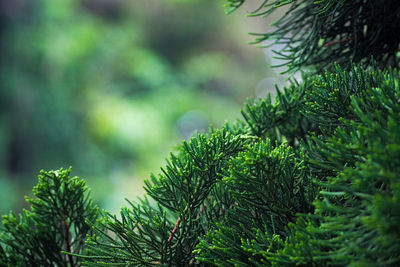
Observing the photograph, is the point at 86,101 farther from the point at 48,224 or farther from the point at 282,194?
Answer: the point at 282,194

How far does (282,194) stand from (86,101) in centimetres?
341

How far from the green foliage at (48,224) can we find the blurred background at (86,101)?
273 centimetres

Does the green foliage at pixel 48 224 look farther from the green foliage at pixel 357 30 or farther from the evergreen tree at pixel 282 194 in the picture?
the green foliage at pixel 357 30

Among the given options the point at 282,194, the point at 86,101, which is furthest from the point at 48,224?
the point at 86,101

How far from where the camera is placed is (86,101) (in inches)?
134

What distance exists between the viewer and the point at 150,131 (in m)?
3.22

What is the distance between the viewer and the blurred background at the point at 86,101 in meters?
3.14

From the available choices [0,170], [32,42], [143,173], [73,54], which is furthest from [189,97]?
[0,170]

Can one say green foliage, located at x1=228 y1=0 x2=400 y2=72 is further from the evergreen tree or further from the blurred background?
the blurred background

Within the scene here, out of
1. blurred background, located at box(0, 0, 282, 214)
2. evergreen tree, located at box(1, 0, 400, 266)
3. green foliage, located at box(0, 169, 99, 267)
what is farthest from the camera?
blurred background, located at box(0, 0, 282, 214)

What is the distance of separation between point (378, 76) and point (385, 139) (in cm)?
8

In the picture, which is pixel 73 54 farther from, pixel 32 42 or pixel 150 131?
pixel 150 131

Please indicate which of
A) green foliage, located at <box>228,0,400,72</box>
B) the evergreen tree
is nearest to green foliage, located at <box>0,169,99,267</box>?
the evergreen tree

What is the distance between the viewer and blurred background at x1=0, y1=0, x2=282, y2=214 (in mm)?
3137
